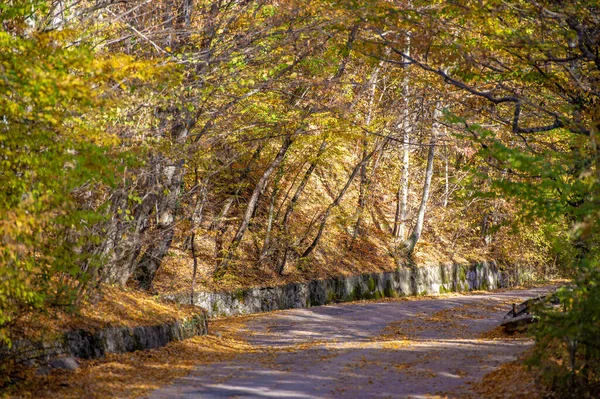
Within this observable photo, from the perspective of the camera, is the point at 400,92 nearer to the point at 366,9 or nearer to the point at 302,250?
the point at 302,250

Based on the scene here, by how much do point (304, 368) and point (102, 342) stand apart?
138 inches

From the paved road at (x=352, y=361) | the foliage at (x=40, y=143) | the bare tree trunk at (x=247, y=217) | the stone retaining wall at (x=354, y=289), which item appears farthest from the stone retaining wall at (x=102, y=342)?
the bare tree trunk at (x=247, y=217)

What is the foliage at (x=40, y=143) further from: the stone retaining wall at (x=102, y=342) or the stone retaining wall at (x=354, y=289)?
the stone retaining wall at (x=354, y=289)

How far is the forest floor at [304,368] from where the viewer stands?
956cm

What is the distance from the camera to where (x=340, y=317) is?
20688mm

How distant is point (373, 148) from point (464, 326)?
28.9ft

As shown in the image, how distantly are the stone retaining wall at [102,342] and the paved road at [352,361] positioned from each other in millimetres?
1669

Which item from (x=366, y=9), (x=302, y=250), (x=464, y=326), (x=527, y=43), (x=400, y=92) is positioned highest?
(x=400, y=92)

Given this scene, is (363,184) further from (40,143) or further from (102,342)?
(40,143)

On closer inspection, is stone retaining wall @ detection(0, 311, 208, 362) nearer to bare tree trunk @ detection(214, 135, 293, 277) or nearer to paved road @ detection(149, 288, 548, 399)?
paved road @ detection(149, 288, 548, 399)

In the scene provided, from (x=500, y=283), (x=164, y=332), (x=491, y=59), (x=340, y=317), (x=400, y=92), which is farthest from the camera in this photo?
(x=500, y=283)

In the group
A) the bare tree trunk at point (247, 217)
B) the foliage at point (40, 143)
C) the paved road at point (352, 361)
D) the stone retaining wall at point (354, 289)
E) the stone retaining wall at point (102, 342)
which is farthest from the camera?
the bare tree trunk at point (247, 217)

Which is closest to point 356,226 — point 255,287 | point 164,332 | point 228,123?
point 255,287

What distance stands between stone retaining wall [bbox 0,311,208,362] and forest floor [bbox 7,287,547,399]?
0.25 meters
